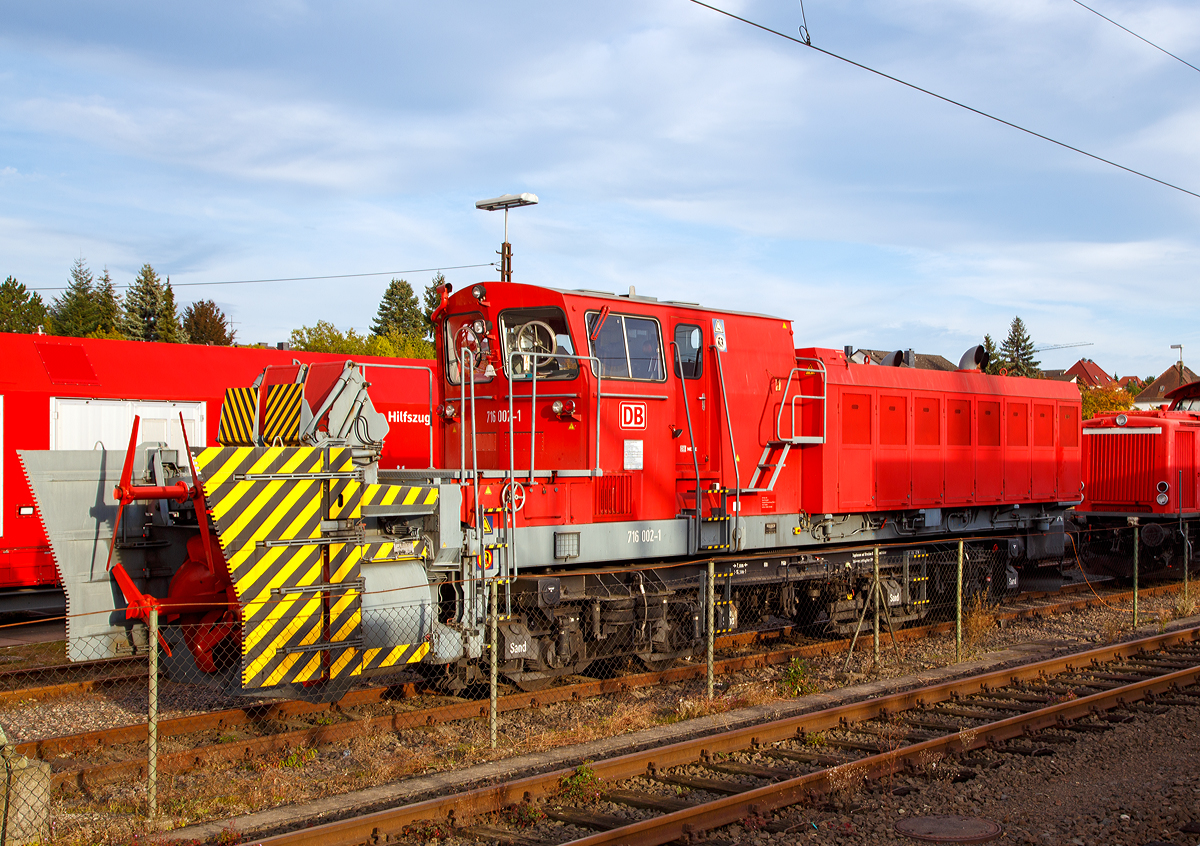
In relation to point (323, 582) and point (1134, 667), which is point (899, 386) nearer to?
point (1134, 667)

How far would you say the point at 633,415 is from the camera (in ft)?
31.4

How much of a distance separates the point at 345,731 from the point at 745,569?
4757 mm

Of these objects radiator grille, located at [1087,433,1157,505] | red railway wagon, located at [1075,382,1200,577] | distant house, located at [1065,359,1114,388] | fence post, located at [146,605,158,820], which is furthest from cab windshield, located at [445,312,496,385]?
distant house, located at [1065,359,1114,388]

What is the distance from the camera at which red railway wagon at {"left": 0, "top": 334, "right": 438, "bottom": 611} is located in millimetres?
12914

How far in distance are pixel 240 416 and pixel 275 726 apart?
11.1ft

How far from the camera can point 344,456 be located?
7.91 metres

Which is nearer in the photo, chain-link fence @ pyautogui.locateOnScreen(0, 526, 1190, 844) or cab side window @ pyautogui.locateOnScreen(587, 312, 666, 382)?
chain-link fence @ pyautogui.locateOnScreen(0, 526, 1190, 844)

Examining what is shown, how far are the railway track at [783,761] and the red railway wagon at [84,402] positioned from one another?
20.0 feet

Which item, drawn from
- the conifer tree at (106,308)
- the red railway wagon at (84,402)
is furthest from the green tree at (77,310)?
the red railway wagon at (84,402)

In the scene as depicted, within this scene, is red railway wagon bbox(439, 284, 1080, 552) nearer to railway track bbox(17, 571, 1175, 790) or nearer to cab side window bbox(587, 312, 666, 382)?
cab side window bbox(587, 312, 666, 382)

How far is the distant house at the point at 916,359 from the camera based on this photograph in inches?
511

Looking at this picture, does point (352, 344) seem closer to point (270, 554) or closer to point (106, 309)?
point (106, 309)

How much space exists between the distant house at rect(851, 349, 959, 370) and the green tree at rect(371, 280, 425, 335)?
8267 centimetres

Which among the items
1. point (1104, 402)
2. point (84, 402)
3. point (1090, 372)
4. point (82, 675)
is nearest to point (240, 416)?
point (82, 675)
